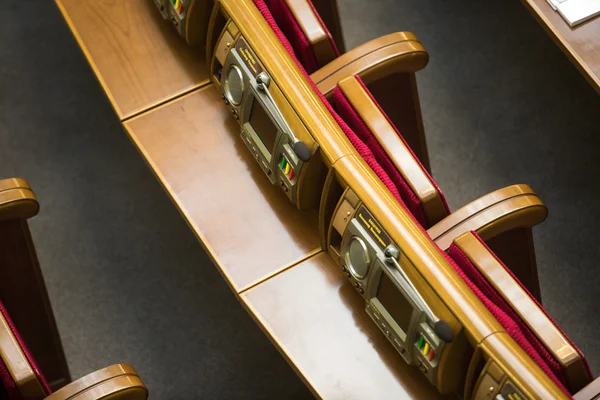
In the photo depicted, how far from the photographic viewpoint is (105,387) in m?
2.62

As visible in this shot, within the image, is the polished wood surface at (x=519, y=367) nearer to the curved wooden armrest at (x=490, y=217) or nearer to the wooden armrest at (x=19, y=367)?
the curved wooden armrest at (x=490, y=217)

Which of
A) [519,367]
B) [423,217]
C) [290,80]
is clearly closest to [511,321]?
[519,367]

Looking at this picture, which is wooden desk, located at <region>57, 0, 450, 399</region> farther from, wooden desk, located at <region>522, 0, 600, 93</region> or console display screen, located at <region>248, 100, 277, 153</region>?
wooden desk, located at <region>522, 0, 600, 93</region>

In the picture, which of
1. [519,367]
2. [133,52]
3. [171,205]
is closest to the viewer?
[519,367]

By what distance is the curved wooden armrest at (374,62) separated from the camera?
3.01m

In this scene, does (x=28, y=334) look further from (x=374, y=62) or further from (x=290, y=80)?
(x=374, y=62)

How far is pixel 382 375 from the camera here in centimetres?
269

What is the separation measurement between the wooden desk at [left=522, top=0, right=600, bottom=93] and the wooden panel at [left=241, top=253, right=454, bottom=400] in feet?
3.05

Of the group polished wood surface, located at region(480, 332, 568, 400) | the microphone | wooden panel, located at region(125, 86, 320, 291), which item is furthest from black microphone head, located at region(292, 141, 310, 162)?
polished wood surface, located at region(480, 332, 568, 400)

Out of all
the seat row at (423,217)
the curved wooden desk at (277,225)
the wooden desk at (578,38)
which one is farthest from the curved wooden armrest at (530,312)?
the wooden desk at (578,38)

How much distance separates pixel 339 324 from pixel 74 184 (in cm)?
141

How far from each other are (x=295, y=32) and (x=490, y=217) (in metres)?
0.78

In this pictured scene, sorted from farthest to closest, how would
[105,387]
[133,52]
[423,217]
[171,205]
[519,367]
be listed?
[171,205]
[133,52]
[423,217]
[105,387]
[519,367]

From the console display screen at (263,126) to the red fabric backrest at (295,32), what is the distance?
10.3 inches
